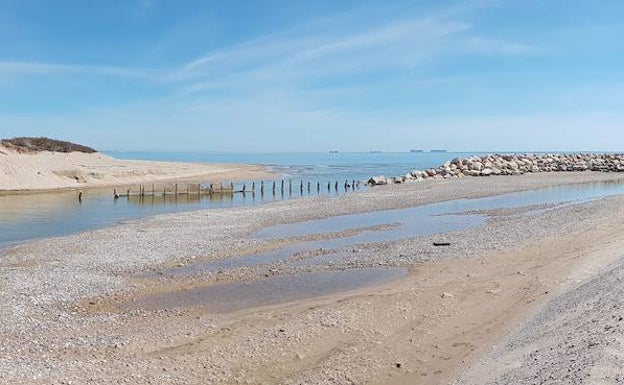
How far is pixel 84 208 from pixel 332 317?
28.4 meters

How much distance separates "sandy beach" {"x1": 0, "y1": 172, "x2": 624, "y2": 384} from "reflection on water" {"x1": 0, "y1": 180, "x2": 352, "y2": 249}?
232 inches

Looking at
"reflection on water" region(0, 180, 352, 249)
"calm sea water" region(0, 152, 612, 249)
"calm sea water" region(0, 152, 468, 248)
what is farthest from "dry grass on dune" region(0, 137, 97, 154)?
"calm sea water" region(0, 152, 468, 248)

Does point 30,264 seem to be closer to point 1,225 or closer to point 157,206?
point 1,225

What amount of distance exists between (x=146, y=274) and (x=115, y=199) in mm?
26677

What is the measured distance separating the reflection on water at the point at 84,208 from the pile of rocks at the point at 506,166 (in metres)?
18.5

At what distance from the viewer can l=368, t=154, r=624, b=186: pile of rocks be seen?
6190 cm

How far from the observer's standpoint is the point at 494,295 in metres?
12.2

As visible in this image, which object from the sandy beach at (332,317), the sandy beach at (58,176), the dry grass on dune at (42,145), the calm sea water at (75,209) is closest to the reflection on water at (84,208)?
the calm sea water at (75,209)

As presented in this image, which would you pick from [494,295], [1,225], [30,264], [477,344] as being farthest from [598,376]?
[1,225]

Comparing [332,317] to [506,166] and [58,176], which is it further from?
[506,166]

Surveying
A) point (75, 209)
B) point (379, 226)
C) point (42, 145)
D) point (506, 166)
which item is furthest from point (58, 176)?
point (506, 166)

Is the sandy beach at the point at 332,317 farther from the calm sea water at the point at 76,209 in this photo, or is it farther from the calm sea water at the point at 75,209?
the calm sea water at the point at 75,209

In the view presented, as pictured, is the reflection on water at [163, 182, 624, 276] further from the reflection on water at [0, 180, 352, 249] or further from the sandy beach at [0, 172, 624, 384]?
the reflection on water at [0, 180, 352, 249]

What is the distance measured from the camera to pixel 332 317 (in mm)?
10797
